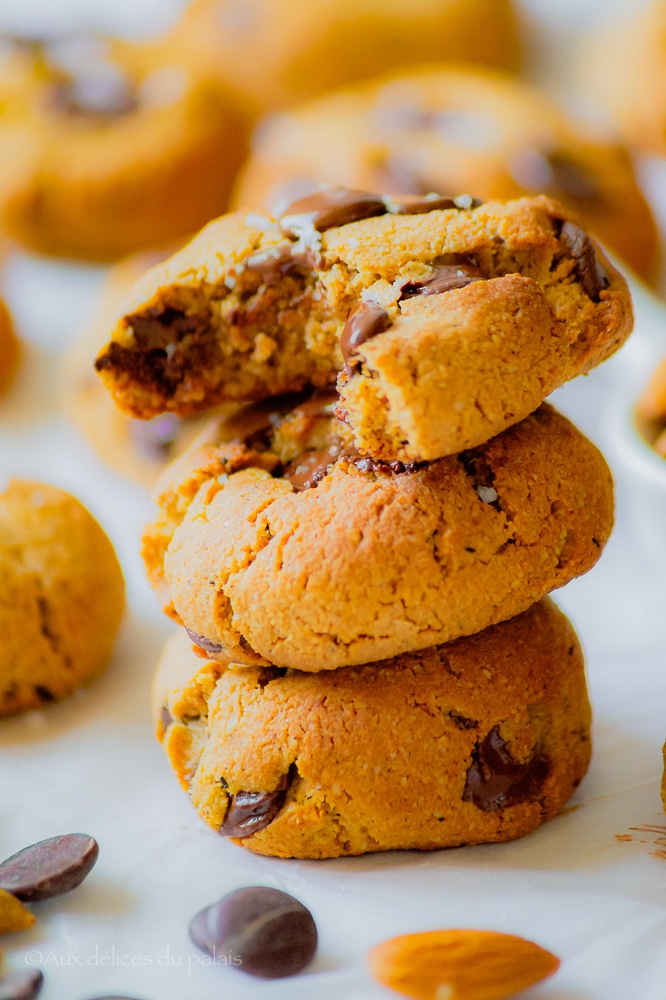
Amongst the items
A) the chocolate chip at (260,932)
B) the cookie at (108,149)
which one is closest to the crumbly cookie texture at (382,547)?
the chocolate chip at (260,932)

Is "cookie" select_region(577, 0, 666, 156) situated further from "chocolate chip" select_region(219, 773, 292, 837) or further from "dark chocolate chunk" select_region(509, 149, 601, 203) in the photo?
"chocolate chip" select_region(219, 773, 292, 837)

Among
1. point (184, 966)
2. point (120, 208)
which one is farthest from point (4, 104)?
point (184, 966)

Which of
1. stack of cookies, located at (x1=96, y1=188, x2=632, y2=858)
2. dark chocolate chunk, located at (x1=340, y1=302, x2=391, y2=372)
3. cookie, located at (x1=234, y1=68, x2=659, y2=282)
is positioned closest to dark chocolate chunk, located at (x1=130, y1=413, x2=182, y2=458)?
cookie, located at (x1=234, y1=68, x2=659, y2=282)

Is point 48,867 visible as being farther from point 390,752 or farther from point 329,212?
point 329,212

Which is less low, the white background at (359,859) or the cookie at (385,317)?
the cookie at (385,317)

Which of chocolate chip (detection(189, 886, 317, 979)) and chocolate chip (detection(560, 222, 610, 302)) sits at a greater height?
chocolate chip (detection(560, 222, 610, 302))

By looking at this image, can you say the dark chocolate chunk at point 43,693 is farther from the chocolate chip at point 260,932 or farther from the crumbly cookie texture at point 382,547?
the chocolate chip at point 260,932

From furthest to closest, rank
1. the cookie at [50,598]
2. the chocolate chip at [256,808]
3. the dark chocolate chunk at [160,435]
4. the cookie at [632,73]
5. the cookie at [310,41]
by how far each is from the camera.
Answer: the cookie at [310,41] → the cookie at [632,73] → the dark chocolate chunk at [160,435] → the cookie at [50,598] → the chocolate chip at [256,808]
